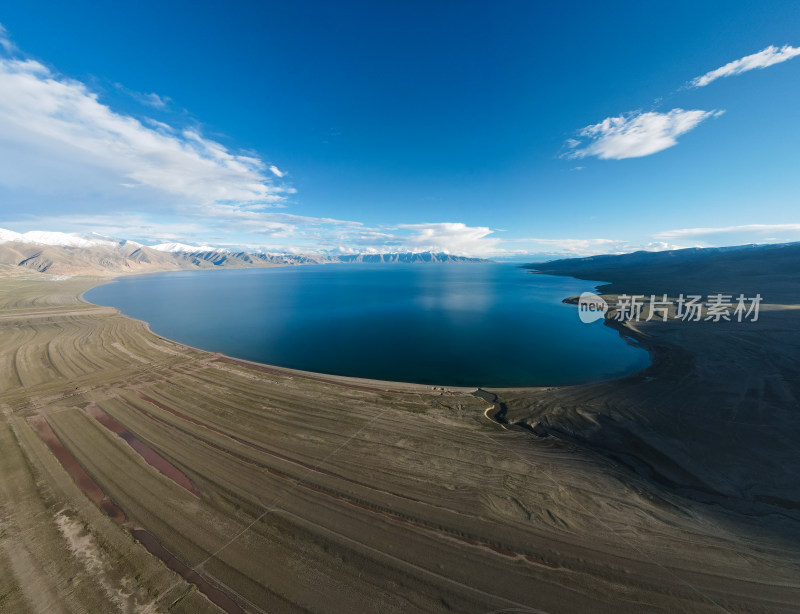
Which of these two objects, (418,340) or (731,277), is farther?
(731,277)

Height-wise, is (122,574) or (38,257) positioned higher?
(38,257)

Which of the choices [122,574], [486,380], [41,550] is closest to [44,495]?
[41,550]

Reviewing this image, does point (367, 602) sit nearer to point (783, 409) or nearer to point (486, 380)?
point (486, 380)

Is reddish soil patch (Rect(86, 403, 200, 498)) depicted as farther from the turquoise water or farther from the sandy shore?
the turquoise water

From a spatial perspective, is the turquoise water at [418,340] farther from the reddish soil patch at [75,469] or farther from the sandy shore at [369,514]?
the reddish soil patch at [75,469]
